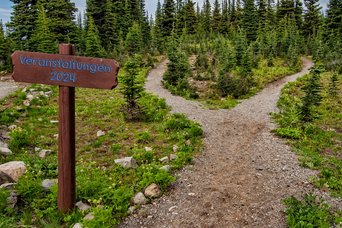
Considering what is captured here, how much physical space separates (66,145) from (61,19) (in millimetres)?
33538

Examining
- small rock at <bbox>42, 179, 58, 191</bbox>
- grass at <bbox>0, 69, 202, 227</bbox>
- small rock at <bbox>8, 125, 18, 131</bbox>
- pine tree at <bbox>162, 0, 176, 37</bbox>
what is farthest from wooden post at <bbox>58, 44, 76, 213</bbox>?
pine tree at <bbox>162, 0, 176, 37</bbox>

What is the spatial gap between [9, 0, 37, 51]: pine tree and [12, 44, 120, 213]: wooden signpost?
32547mm

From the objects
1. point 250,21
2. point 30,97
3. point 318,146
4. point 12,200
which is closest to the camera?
point 12,200

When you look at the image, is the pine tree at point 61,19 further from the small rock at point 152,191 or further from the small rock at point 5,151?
the small rock at point 152,191

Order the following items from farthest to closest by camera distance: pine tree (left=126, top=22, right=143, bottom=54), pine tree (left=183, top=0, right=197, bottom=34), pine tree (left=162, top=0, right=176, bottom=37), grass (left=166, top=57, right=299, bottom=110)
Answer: pine tree (left=183, top=0, right=197, bottom=34), pine tree (left=162, top=0, right=176, bottom=37), pine tree (left=126, top=22, right=143, bottom=54), grass (left=166, top=57, right=299, bottom=110)

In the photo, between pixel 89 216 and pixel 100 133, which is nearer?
pixel 89 216

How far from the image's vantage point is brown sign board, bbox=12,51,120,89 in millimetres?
6035

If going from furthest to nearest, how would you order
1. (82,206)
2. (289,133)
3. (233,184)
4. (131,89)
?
1. (131,89)
2. (289,133)
3. (233,184)
4. (82,206)

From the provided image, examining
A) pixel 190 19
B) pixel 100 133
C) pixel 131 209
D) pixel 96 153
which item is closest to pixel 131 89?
pixel 100 133

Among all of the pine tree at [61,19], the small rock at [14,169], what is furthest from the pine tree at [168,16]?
the small rock at [14,169]

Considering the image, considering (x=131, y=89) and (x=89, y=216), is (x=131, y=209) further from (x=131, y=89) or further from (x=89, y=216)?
(x=131, y=89)

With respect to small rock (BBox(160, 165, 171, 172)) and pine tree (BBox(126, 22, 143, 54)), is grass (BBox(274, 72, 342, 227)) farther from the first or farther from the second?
pine tree (BBox(126, 22, 143, 54))

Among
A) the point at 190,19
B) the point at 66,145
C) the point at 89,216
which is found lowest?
the point at 89,216

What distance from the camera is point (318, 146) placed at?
11.7 metres
